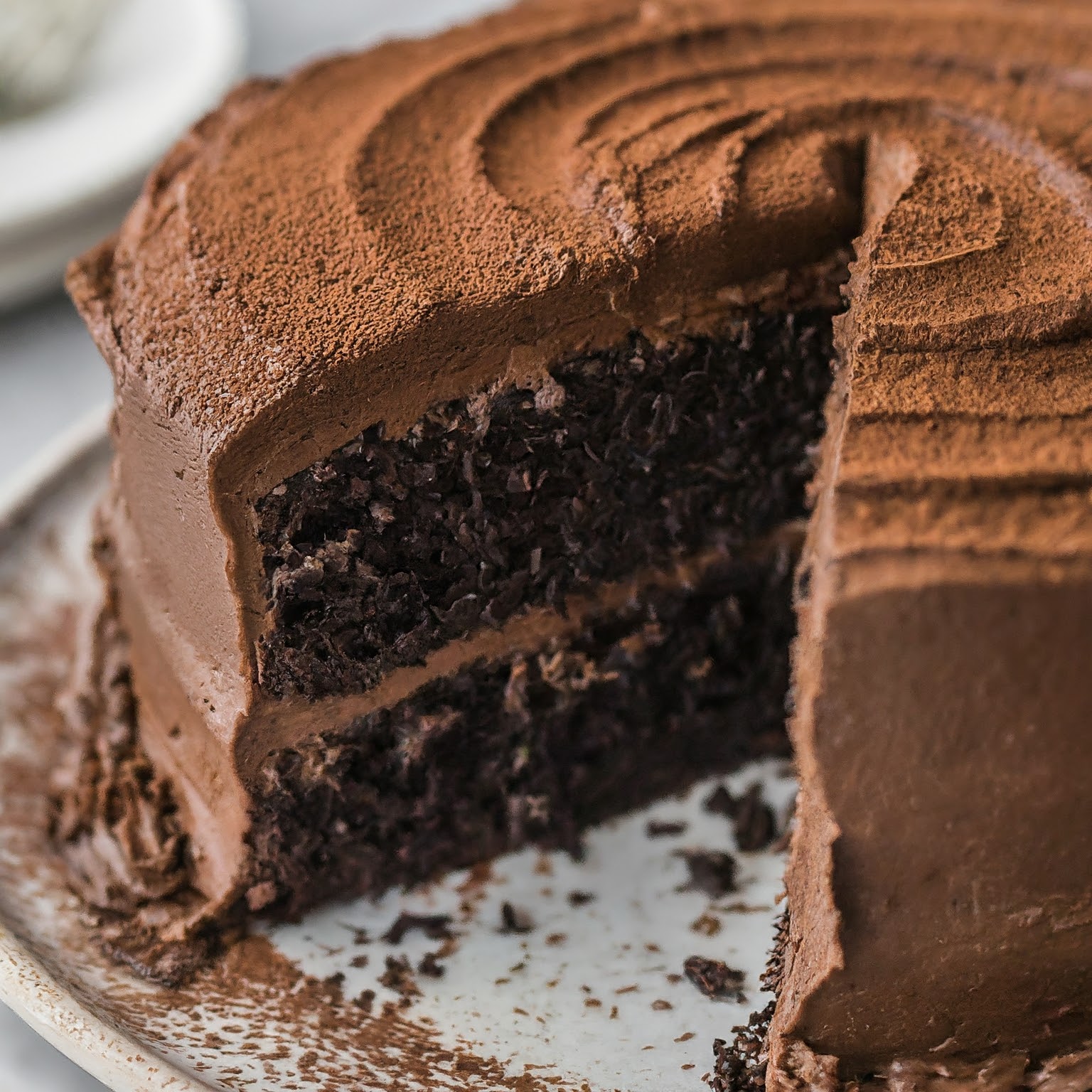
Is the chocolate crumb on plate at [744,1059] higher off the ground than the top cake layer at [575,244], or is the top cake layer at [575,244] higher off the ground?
the top cake layer at [575,244]

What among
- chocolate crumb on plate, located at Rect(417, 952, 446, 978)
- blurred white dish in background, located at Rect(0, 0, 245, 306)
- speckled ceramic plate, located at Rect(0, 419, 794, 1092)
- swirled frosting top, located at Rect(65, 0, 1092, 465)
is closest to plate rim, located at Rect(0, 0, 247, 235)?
blurred white dish in background, located at Rect(0, 0, 245, 306)

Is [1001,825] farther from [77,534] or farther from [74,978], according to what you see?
[77,534]

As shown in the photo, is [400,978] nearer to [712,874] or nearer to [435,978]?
[435,978]

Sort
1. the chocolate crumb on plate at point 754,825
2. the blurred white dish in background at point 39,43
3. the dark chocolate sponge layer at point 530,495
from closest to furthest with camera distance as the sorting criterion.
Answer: the dark chocolate sponge layer at point 530,495
the chocolate crumb on plate at point 754,825
the blurred white dish in background at point 39,43

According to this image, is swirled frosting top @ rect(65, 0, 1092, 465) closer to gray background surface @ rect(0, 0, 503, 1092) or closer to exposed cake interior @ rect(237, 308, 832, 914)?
exposed cake interior @ rect(237, 308, 832, 914)

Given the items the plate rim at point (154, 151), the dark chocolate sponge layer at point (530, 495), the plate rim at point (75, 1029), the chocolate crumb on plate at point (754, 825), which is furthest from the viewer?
the plate rim at point (154, 151)

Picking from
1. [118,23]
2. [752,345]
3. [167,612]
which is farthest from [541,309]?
[118,23]

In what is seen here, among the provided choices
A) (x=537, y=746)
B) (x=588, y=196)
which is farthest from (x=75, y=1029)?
(x=588, y=196)

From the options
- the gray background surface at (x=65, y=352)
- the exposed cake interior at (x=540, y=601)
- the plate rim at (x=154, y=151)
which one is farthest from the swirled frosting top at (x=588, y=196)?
the plate rim at (x=154, y=151)

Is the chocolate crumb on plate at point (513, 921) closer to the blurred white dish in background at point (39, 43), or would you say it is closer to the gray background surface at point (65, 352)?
the gray background surface at point (65, 352)
